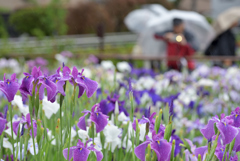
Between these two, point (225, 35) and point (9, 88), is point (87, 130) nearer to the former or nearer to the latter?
point (9, 88)

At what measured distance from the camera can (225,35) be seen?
742 cm

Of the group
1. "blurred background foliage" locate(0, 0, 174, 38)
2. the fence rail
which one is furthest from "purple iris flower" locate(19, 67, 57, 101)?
"blurred background foliage" locate(0, 0, 174, 38)

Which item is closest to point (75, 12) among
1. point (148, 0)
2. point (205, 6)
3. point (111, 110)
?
point (148, 0)

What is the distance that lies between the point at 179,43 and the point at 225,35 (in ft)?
4.60

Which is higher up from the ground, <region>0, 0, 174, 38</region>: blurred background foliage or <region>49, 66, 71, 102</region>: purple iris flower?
<region>0, 0, 174, 38</region>: blurred background foliage

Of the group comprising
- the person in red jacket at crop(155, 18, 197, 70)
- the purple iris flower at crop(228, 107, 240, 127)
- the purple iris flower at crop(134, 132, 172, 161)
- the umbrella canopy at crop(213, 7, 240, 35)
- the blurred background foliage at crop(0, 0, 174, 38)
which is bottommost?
the purple iris flower at crop(134, 132, 172, 161)

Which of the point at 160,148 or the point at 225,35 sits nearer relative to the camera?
the point at 160,148

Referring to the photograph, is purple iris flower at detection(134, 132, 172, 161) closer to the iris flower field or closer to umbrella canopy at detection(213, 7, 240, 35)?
the iris flower field

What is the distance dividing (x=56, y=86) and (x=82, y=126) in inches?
9.8

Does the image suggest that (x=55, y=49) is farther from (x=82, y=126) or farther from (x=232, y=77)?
(x=82, y=126)

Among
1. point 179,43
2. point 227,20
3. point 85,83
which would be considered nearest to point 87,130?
point 85,83

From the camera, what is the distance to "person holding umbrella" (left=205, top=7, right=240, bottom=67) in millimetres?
7191

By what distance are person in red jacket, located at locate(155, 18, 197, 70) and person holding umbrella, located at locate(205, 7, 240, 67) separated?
826mm

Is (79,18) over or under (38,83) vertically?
over
